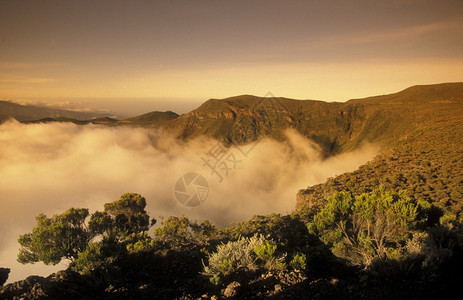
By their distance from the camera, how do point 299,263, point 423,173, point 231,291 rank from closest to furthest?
1. point 231,291
2. point 299,263
3. point 423,173

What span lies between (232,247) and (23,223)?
21216cm

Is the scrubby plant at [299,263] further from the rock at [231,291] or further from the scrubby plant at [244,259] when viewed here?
the rock at [231,291]

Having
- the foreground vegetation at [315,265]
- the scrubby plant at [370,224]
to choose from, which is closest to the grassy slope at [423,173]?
the scrubby plant at [370,224]

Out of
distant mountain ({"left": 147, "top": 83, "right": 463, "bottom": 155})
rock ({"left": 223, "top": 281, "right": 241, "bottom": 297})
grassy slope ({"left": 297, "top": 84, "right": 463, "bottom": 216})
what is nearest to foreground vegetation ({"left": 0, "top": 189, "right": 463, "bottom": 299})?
rock ({"left": 223, "top": 281, "right": 241, "bottom": 297})

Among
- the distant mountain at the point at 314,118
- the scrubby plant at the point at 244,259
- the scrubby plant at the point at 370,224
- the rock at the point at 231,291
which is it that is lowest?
the scrubby plant at the point at 244,259

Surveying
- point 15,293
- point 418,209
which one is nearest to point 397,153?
point 418,209

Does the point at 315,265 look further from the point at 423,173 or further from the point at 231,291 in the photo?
the point at 423,173

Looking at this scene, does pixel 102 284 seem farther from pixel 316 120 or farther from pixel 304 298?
pixel 316 120

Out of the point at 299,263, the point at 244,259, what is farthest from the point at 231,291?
the point at 299,263

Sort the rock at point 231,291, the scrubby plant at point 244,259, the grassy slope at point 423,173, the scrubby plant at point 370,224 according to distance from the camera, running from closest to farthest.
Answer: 1. the rock at point 231,291
2. the scrubby plant at point 244,259
3. the scrubby plant at point 370,224
4. the grassy slope at point 423,173

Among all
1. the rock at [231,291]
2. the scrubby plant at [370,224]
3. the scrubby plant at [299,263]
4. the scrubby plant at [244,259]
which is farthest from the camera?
the scrubby plant at [370,224]

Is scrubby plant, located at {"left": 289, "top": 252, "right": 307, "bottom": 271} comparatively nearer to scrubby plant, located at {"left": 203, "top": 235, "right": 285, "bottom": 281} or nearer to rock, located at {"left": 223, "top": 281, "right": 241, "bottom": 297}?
scrubby plant, located at {"left": 203, "top": 235, "right": 285, "bottom": 281}

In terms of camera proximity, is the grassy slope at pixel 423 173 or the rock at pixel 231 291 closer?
the rock at pixel 231 291

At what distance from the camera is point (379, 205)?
39.4 ft
